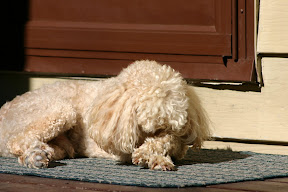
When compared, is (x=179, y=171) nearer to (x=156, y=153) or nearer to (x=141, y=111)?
(x=156, y=153)

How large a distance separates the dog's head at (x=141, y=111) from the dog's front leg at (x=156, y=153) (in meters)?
0.05

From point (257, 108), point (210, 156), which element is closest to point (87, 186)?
point (210, 156)

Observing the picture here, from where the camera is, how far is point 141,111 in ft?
13.9

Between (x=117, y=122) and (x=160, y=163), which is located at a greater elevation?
(x=117, y=122)

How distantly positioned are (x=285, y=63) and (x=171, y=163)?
151 cm

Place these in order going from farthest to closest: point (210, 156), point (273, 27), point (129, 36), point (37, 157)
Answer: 1. point (129, 36)
2. point (273, 27)
3. point (210, 156)
4. point (37, 157)

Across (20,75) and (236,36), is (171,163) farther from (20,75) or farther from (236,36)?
(20,75)

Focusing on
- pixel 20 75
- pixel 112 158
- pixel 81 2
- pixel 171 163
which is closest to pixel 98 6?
pixel 81 2

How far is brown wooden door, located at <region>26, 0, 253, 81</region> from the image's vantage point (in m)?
5.39

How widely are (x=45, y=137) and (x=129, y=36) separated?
1401mm

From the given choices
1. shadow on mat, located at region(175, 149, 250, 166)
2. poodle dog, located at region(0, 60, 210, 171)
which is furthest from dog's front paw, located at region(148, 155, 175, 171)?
shadow on mat, located at region(175, 149, 250, 166)

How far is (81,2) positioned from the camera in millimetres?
5871

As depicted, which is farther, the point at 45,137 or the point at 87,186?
the point at 45,137

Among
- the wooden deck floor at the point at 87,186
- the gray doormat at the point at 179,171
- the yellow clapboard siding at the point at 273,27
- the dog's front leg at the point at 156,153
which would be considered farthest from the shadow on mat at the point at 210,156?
the yellow clapboard siding at the point at 273,27
